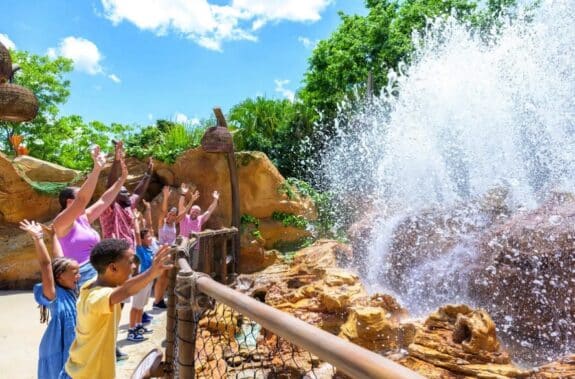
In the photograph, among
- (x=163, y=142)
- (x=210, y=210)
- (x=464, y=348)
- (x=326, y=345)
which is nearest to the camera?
(x=326, y=345)

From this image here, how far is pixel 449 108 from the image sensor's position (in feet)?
34.0

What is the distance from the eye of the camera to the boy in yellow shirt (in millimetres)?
1980

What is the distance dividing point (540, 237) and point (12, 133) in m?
24.4

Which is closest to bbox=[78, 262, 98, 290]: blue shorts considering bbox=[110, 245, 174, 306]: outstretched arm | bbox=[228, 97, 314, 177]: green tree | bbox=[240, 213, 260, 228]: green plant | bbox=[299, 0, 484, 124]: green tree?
bbox=[110, 245, 174, 306]: outstretched arm

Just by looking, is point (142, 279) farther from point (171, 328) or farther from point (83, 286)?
point (171, 328)

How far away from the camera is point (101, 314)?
6.53 ft

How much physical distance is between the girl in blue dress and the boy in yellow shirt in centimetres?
34

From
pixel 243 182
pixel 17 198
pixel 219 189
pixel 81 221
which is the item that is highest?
pixel 243 182

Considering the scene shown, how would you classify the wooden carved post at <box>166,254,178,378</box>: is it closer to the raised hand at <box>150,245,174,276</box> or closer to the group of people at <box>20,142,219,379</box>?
the group of people at <box>20,142,219,379</box>

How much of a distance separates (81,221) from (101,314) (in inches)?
56.4

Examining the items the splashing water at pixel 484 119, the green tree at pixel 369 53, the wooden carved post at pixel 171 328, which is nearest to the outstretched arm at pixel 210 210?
the splashing water at pixel 484 119

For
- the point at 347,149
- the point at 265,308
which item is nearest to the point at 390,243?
the point at 265,308

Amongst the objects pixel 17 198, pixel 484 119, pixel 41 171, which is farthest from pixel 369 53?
pixel 17 198

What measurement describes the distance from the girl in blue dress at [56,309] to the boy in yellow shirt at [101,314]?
0.34m
